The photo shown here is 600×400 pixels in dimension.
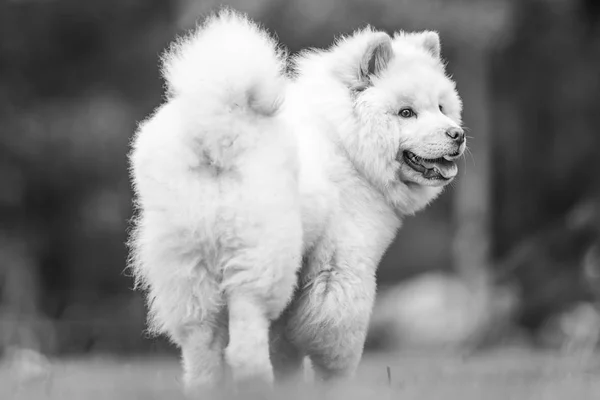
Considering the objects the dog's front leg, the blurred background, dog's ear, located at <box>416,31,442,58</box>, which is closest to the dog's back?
the dog's front leg

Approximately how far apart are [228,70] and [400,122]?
1.23m

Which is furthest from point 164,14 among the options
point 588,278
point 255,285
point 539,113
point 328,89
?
point 255,285

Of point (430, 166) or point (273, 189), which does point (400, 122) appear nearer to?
point (430, 166)

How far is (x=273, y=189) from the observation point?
15.1ft

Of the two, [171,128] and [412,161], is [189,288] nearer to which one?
[171,128]

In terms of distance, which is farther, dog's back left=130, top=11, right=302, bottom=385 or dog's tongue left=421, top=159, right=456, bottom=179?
dog's tongue left=421, top=159, right=456, bottom=179

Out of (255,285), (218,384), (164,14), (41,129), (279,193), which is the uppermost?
(164,14)

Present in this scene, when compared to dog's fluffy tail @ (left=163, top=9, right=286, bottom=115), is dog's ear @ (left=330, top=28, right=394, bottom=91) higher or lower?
higher

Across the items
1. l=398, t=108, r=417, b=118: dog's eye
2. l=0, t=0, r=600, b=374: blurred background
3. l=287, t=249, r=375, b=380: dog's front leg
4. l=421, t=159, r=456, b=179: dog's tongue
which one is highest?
l=0, t=0, r=600, b=374: blurred background

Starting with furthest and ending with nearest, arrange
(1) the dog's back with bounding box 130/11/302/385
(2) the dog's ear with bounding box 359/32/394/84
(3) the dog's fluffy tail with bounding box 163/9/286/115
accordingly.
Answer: (2) the dog's ear with bounding box 359/32/394/84 < (3) the dog's fluffy tail with bounding box 163/9/286/115 < (1) the dog's back with bounding box 130/11/302/385

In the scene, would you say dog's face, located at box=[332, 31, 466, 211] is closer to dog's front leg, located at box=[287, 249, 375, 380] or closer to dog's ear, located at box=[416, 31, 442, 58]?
dog's ear, located at box=[416, 31, 442, 58]

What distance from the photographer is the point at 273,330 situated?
17.7ft

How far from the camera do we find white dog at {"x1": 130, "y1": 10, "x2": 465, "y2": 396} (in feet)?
14.9

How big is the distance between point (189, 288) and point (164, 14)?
1532 cm
